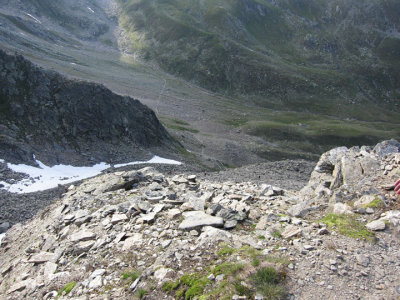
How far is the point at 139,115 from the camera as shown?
2324 inches

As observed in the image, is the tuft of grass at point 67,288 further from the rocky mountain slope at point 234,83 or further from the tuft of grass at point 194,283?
the rocky mountain slope at point 234,83

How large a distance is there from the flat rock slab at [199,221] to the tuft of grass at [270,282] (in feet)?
13.0

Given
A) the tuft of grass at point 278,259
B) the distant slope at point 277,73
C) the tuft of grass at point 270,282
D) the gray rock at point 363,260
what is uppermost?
the distant slope at point 277,73

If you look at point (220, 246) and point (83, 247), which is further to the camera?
point (83, 247)

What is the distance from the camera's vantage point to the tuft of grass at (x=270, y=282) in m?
9.21

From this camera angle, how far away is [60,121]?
150 feet

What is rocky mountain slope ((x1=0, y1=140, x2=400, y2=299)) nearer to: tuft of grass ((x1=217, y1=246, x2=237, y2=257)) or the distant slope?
tuft of grass ((x1=217, y1=246, x2=237, y2=257))

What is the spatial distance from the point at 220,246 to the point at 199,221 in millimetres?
2202

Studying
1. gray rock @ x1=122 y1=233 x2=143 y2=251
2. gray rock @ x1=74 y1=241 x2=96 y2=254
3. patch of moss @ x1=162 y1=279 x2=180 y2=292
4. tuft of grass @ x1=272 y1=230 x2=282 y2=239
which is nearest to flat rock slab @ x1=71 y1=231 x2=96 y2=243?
gray rock @ x1=74 y1=241 x2=96 y2=254

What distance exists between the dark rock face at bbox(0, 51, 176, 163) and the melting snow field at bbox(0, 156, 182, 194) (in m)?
1.61

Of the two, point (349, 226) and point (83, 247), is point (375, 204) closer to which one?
point (349, 226)

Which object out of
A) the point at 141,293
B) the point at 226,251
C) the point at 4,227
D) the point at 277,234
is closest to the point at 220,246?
the point at 226,251

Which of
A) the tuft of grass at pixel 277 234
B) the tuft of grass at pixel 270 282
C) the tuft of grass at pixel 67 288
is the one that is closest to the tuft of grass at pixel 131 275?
the tuft of grass at pixel 67 288

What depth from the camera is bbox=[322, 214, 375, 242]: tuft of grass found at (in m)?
11.6
